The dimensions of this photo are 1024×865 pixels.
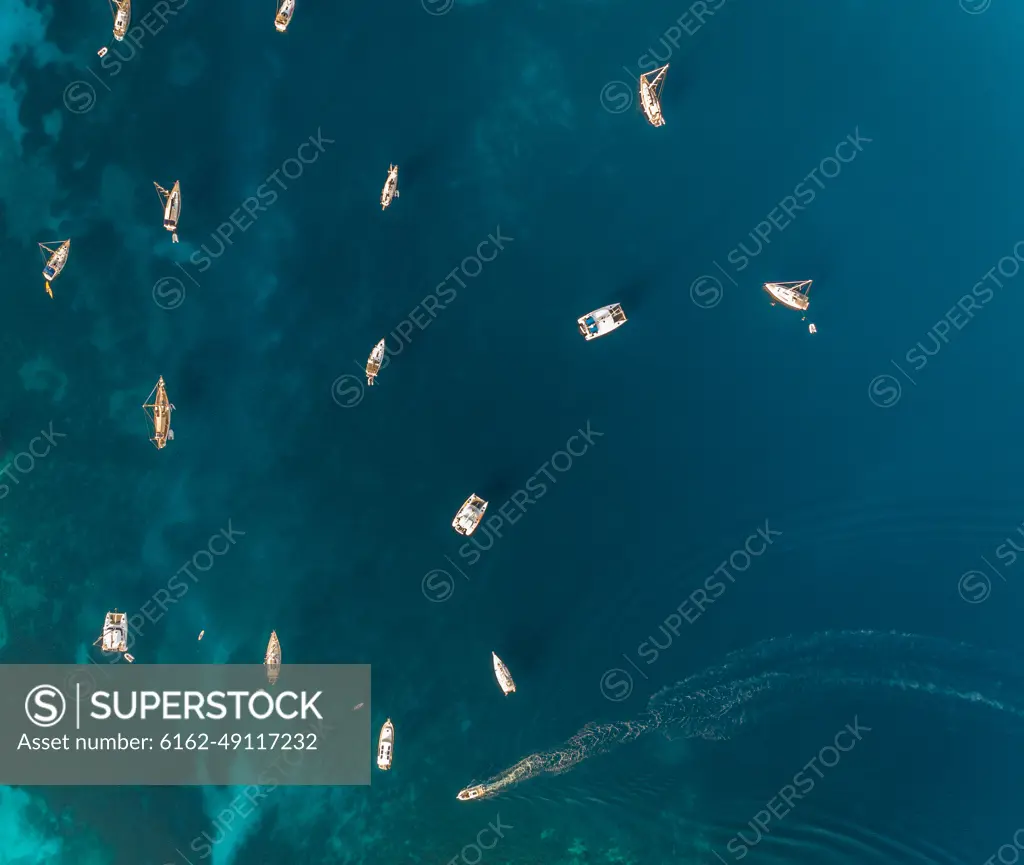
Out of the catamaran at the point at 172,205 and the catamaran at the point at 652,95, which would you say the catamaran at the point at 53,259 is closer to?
the catamaran at the point at 172,205

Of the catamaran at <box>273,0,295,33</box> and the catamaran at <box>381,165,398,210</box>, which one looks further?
the catamaran at <box>273,0,295,33</box>

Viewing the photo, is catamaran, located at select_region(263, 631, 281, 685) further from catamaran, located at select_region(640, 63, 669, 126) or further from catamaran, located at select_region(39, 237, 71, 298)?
catamaran, located at select_region(640, 63, 669, 126)

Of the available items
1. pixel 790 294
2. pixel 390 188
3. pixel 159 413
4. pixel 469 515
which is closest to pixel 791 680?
pixel 469 515

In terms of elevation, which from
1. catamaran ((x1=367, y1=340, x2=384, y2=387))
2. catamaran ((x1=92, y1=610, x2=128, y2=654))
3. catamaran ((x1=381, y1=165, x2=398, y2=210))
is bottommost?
catamaran ((x1=92, y1=610, x2=128, y2=654))

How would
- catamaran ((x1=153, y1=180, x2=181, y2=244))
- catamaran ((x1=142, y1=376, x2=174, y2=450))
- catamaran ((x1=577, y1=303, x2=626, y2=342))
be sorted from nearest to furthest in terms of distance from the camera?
catamaran ((x1=577, y1=303, x2=626, y2=342)), catamaran ((x1=142, y1=376, x2=174, y2=450)), catamaran ((x1=153, y1=180, x2=181, y2=244))

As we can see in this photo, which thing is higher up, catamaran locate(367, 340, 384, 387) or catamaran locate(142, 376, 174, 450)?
catamaran locate(367, 340, 384, 387)

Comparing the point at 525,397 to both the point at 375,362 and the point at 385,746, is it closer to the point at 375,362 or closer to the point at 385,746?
the point at 375,362

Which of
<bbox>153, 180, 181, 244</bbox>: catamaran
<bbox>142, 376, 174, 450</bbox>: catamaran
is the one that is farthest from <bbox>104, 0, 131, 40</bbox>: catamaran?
<bbox>142, 376, 174, 450</bbox>: catamaran
